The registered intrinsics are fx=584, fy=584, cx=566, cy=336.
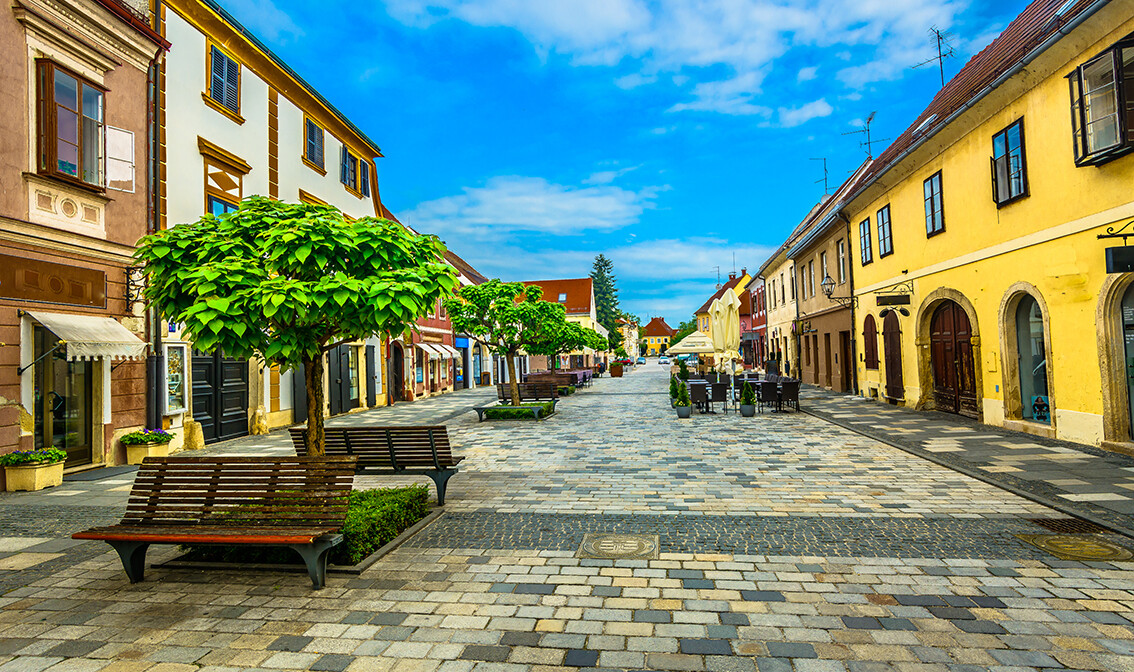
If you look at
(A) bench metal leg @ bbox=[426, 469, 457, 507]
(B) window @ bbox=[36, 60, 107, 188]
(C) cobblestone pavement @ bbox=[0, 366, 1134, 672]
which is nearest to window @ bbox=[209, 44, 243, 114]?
(B) window @ bbox=[36, 60, 107, 188]

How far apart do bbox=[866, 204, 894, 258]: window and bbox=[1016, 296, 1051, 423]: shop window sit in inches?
246

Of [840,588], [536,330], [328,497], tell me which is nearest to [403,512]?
[328,497]

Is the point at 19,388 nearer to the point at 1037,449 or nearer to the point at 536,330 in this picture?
the point at 536,330

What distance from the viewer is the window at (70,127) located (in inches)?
371

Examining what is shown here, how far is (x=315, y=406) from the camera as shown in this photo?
19.6 feet

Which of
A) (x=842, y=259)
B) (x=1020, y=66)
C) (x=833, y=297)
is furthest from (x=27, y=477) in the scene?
(x=842, y=259)

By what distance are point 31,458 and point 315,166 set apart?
479 inches

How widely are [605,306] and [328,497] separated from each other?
85.6m

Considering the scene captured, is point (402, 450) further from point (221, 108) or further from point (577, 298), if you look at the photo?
point (577, 298)

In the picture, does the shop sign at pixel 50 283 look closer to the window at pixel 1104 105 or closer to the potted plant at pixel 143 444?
the potted plant at pixel 143 444

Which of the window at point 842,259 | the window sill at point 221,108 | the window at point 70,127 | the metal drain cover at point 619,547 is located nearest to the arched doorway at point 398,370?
the window sill at point 221,108

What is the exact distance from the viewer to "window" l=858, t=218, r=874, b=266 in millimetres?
19562

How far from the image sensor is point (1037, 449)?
9.64 m

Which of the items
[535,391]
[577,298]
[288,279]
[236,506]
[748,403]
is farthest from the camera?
[577,298]
